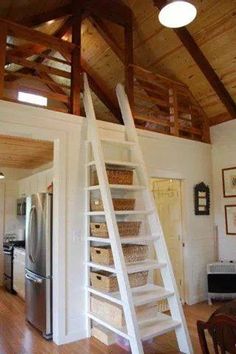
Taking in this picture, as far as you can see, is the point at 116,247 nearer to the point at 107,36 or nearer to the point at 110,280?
the point at 110,280

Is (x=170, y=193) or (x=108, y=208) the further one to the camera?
(x=170, y=193)

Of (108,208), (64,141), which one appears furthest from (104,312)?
(64,141)

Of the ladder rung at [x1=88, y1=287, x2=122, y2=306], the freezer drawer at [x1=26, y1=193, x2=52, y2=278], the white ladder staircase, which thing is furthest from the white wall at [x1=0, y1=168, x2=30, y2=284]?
the ladder rung at [x1=88, y1=287, x2=122, y2=306]

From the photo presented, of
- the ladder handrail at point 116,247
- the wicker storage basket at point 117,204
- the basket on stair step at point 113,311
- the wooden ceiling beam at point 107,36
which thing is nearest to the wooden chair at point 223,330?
the ladder handrail at point 116,247

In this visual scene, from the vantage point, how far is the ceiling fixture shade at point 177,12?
8.67 feet

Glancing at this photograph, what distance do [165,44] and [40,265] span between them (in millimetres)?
3565

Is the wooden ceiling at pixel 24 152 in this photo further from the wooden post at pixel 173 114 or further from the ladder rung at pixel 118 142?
the wooden post at pixel 173 114

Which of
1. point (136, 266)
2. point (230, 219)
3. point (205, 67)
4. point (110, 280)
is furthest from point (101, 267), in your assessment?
point (205, 67)

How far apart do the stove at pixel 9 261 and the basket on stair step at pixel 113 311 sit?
8.68 ft

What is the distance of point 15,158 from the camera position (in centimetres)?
538

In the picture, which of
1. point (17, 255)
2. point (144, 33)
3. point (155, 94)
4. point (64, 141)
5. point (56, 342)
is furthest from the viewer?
point (17, 255)

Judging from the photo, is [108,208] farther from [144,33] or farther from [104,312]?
[144,33]

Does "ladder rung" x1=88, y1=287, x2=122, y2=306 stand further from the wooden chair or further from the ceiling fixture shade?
the ceiling fixture shade

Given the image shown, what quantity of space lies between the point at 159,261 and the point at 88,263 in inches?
32.4
